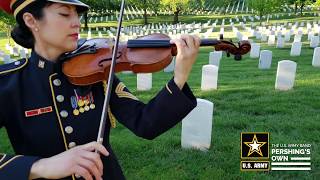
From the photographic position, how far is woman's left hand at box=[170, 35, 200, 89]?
77.7 inches

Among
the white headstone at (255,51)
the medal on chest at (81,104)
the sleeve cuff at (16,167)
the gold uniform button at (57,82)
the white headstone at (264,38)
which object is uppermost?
the gold uniform button at (57,82)

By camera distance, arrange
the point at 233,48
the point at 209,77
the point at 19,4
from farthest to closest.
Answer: the point at 209,77 → the point at 233,48 → the point at 19,4

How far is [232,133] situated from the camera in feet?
19.0

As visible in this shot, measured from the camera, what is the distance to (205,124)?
17.2 feet

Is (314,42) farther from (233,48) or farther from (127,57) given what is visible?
(127,57)

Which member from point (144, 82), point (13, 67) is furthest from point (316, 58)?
point (13, 67)

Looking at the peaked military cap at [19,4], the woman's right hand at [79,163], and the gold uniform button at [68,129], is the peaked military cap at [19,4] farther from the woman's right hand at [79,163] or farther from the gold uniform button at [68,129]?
the woman's right hand at [79,163]

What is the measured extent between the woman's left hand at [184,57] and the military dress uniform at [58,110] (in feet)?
0.16

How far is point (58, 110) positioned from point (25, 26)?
19.1 inches

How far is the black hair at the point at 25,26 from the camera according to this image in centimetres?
210

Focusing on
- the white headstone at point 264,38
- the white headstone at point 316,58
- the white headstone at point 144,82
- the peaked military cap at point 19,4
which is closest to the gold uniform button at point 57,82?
the peaked military cap at point 19,4

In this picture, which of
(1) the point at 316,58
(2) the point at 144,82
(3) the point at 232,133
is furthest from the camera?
(1) the point at 316,58

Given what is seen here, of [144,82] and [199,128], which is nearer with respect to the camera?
[199,128]

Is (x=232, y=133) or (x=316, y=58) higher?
(x=232, y=133)
